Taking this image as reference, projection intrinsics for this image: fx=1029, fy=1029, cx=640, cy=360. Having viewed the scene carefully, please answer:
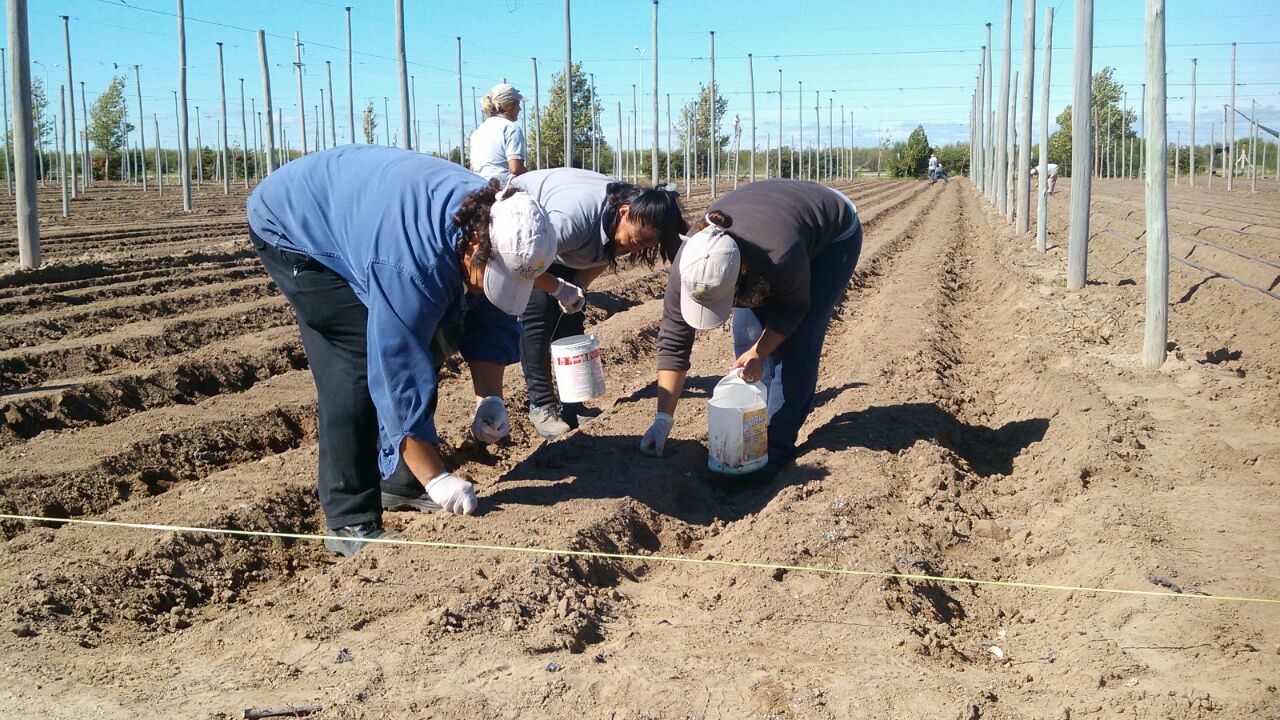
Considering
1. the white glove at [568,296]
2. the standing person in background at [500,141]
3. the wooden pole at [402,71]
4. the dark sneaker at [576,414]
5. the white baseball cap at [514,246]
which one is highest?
the wooden pole at [402,71]

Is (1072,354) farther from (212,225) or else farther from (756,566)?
(212,225)

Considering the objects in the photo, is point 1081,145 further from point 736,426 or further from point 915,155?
point 915,155

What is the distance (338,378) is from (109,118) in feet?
144

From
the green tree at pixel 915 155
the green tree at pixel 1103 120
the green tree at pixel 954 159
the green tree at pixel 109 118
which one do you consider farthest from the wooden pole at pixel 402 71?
the green tree at pixel 954 159

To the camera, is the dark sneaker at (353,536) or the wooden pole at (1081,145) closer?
the dark sneaker at (353,536)

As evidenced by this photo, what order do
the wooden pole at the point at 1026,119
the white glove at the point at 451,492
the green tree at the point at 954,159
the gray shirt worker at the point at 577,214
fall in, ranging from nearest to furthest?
the white glove at the point at 451,492 → the gray shirt worker at the point at 577,214 → the wooden pole at the point at 1026,119 → the green tree at the point at 954,159

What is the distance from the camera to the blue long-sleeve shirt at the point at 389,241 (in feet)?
10.6

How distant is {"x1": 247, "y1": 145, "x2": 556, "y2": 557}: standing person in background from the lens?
3217mm

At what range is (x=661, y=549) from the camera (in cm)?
399

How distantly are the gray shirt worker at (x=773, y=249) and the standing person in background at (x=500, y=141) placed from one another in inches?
69.4

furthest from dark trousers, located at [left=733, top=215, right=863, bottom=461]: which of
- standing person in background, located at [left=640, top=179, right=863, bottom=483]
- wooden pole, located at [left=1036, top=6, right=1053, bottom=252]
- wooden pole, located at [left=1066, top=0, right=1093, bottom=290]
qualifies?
wooden pole, located at [left=1036, top=6, right=1053, bottom=252]

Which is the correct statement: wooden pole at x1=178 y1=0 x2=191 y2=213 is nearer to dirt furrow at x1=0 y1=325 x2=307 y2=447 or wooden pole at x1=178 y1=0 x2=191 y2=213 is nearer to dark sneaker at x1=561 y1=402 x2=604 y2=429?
dirt furrow at x1=0 y1=325 x2=307 y2=447

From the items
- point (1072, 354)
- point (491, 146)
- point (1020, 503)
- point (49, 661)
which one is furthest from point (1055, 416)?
point (49, 661)

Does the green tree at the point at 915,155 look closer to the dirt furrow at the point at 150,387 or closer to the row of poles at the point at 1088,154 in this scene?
the row of poles at the point at 1088,154
